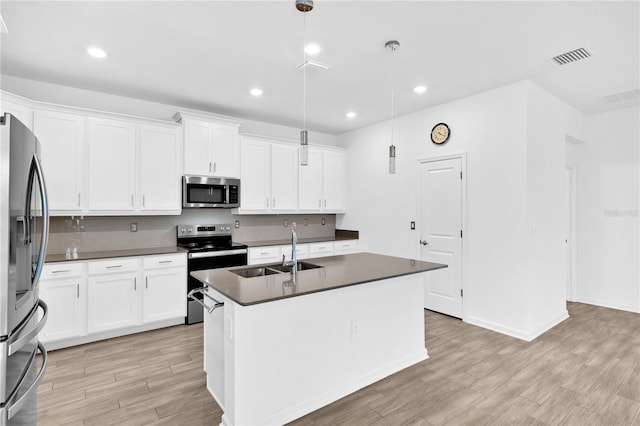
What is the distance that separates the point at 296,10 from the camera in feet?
7.66

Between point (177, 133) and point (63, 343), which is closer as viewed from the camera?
point (63, 343)

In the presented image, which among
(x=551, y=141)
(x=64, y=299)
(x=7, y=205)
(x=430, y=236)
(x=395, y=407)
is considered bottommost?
(x=395, y=407)

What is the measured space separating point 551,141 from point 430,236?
6.00ft

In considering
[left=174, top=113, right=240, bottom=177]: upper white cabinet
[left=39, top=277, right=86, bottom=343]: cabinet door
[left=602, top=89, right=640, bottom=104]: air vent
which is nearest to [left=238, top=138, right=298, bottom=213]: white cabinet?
[left=174, top=113, right=240, bottom=177]: upper white cabinet

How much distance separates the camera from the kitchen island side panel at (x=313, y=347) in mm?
2059

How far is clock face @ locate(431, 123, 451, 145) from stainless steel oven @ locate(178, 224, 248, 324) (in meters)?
2.97

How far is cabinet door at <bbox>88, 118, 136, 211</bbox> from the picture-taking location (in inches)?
143

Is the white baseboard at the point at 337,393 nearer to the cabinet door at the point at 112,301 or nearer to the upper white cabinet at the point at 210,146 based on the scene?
the cabinet door at the point at 112,301

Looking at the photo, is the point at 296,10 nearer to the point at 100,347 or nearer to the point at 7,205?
the point at 7,205

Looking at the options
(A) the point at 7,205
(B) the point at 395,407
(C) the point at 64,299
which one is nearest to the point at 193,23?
(A) the point at 7,205

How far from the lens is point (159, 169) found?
159 inches

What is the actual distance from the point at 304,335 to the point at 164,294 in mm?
Result: 2317

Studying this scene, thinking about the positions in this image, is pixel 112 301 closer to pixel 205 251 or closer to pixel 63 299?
pixel 63 299

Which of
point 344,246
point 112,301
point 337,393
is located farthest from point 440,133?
point 112,301
